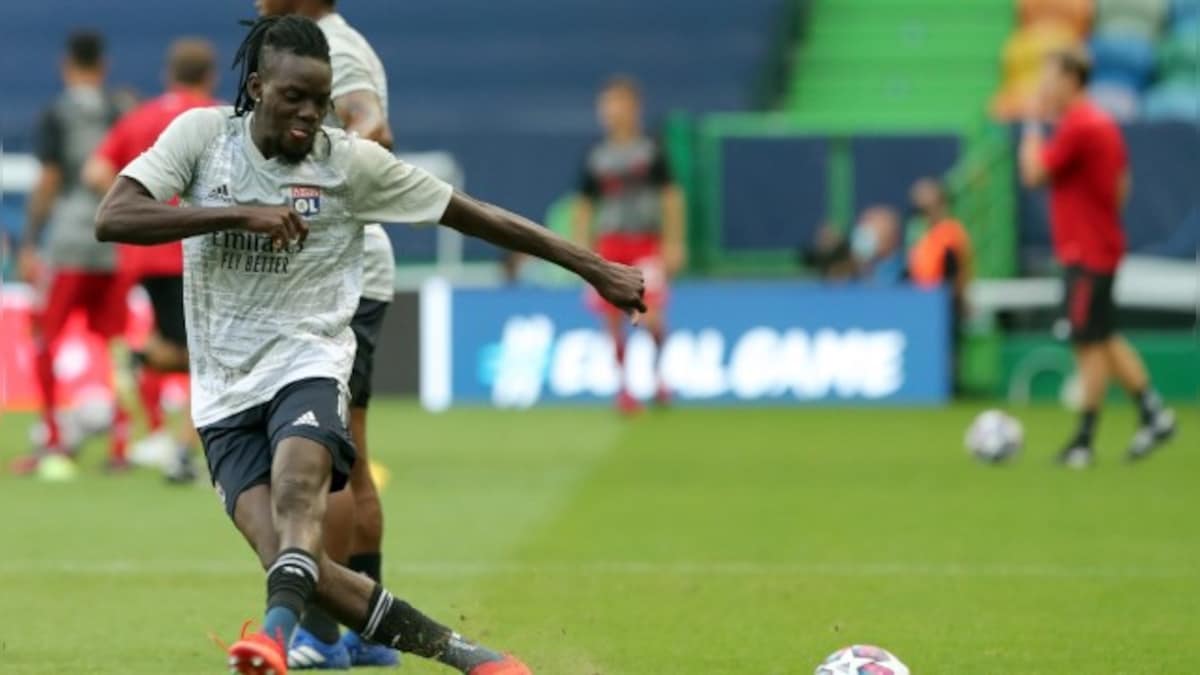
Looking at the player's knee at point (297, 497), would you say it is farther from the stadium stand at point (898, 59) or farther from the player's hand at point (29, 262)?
the stadium stand at point (898, 59)

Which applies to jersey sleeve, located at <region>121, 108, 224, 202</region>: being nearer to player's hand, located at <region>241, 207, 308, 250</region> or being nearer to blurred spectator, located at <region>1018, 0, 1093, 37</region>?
player's hand, located at <region>241, 207, 308, 250</region>

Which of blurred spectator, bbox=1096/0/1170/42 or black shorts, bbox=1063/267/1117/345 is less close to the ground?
blurred spectator, bbox=1096/0/1170/42

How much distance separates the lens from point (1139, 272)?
22031 mm

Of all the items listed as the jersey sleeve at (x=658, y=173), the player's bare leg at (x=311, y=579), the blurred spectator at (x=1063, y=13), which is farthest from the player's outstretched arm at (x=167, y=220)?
the blurred spectator at (x=1063, y=13)

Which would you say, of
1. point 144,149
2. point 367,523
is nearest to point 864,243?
point 144,149

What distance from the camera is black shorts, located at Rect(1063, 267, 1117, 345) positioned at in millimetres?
15414

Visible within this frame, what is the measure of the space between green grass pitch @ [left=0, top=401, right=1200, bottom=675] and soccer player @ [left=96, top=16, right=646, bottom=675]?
1159 mm

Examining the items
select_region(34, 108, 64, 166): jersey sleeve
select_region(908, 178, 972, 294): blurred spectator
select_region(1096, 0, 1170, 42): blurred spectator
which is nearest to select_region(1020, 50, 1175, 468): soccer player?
select_region(908, 178, 972, 294): blurred spectator

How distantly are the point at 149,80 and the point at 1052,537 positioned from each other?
17804mm

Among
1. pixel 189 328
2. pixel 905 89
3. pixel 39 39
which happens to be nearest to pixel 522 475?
pixel 189 328

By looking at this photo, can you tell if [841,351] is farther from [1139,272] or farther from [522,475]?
[522,475]

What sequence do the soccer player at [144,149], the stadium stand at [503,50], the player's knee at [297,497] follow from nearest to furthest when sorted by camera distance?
the player's knee at [297,497] < the soccer player at [144,149] < the stadium stand at [503,50]

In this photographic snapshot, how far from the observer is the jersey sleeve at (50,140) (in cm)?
1523

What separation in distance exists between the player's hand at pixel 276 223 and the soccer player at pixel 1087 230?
9.30 m
